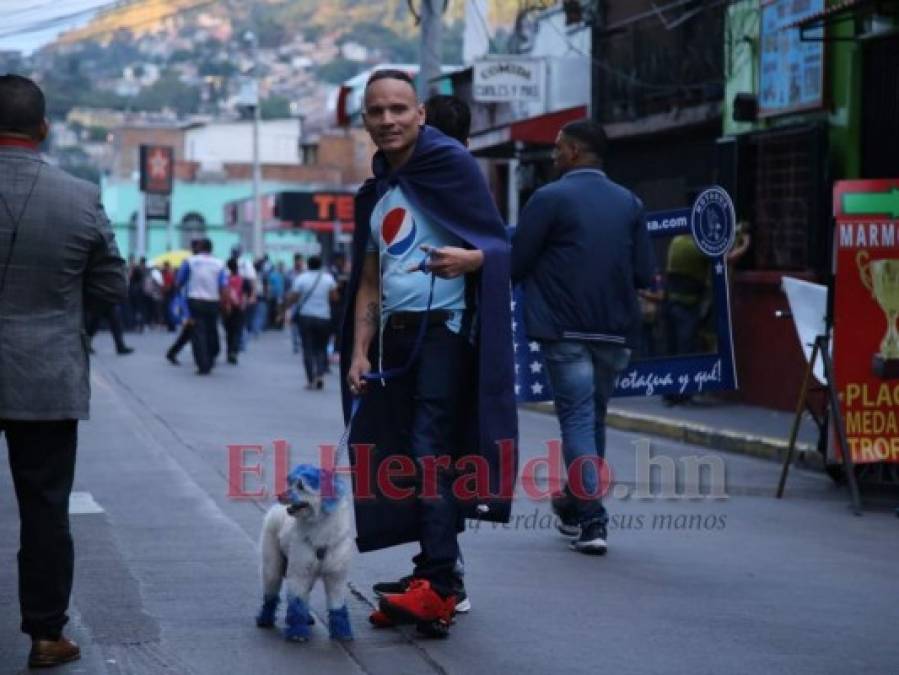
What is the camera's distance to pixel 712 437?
15.4 m

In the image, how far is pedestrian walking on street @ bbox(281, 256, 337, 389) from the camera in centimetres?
2256

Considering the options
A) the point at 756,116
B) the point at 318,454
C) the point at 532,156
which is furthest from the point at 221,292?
the point at 318,454

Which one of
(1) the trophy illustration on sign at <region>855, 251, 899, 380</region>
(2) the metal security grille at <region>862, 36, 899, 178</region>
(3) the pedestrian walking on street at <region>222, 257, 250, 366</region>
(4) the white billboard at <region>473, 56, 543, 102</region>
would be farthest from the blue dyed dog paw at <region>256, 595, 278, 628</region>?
(3) the pedestrian walking on street at <region>222, 257, 250, 366</region>

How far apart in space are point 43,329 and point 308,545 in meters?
1.16

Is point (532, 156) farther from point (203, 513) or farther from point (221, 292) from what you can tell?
point (203, 513)

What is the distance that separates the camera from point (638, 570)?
27.2ft

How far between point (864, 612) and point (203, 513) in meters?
3.94

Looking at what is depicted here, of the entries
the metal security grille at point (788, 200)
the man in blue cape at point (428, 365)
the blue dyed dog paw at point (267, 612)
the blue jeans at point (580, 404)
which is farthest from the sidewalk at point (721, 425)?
the blue dyed dog paw at point (267, 612)

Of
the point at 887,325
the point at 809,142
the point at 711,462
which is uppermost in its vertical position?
the point at 809,142

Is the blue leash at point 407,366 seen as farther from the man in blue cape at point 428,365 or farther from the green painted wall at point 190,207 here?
the green painted wall at point 190,207

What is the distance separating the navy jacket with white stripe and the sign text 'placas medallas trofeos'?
8.87 ft

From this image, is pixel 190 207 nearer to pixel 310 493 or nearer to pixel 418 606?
pixel 418 606

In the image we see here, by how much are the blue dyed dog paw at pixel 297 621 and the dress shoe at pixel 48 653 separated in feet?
2.51

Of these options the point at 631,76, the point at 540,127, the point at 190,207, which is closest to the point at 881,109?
the point at 631,76
